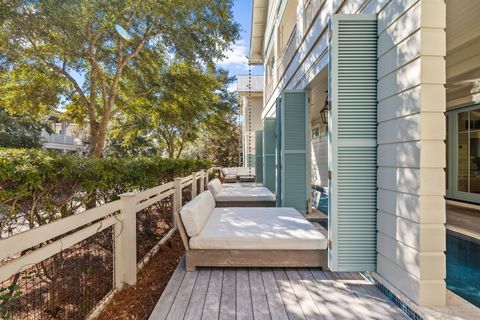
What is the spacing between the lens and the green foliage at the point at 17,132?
47.9 feet

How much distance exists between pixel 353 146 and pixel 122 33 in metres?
5.81

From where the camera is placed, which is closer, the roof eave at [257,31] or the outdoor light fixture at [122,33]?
the outdoor light fixture at [122,33]

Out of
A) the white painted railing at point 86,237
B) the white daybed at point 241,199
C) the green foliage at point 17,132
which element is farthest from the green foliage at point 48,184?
the green foliage at point 17,132

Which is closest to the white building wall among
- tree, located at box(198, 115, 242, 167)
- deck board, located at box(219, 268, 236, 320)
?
deck board, located at box(219, 268, 236, 320)

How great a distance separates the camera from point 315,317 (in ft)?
7.40

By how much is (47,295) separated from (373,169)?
11.3 ft

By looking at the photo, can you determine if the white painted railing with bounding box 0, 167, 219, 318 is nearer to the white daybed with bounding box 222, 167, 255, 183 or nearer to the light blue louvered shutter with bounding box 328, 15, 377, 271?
the light blue louvered shutter with bounding box 328, 15, 377, 271

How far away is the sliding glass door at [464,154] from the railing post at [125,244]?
27.8 ft

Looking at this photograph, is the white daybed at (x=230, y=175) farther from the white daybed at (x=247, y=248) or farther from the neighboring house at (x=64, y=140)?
the neighboring house at (x=64, y=140)

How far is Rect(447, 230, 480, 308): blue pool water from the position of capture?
8.75ft

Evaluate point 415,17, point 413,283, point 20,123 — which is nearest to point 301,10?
point 415,17

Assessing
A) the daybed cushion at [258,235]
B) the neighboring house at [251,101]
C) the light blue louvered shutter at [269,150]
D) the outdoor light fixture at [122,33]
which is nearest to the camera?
the daybed cushion at [258,235]

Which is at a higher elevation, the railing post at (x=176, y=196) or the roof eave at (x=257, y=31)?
the roof eave at (x=257, y=31)

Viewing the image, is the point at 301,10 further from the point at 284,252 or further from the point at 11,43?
the point at 11,43
